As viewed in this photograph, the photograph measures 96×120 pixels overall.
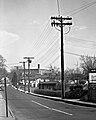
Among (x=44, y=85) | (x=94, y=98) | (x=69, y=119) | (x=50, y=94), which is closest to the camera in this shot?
(x=69, y=119)

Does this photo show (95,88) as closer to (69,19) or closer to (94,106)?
(94,106)

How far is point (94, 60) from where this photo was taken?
303ft

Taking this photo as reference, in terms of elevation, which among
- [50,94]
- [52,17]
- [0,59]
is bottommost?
[50,94]

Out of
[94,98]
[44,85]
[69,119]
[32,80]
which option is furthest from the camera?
[32,80]

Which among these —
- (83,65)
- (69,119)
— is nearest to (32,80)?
(83,65)

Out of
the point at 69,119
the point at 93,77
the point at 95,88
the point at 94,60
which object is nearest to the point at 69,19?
the point at 93,77

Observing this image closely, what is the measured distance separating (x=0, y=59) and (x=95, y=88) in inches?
1117

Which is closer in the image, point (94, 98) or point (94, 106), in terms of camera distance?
point (94, 106)

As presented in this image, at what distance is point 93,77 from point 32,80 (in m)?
119

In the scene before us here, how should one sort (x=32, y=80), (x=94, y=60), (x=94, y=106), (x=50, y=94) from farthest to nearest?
(x=32, y=80) → (x=94, y=60) → (x=50, y=94) → (x=94, y=106)

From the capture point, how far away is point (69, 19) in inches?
1548

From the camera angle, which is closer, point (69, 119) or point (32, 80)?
point (69, 119)

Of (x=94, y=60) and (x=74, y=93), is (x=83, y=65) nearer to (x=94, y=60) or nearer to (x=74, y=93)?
(x=94, y=60)

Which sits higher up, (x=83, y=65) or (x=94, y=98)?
(x=83, y=65)
